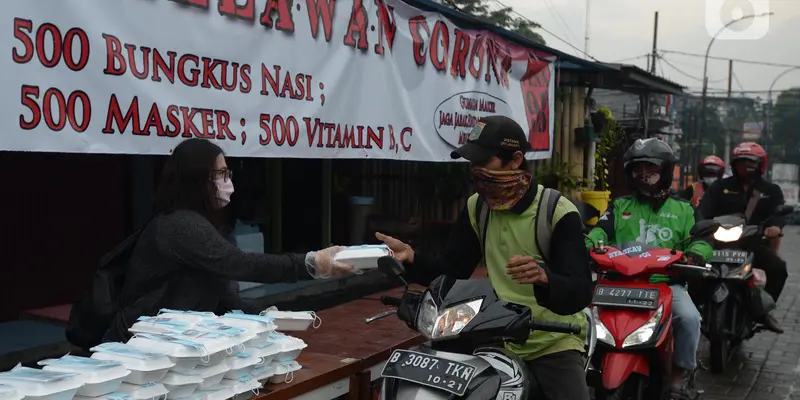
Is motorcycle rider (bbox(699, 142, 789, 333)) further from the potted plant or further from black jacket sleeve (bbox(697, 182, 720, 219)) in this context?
the potted plant

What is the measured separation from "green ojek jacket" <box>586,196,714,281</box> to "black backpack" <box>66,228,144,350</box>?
9.40ft

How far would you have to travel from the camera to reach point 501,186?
2939 millimetres

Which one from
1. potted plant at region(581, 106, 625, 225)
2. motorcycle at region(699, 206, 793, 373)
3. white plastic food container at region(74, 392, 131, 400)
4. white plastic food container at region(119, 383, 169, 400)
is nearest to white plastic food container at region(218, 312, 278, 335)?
white plastic food container at region(119, 383, 169, 400)

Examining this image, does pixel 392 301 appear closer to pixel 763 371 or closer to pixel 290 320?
pixel 290 320

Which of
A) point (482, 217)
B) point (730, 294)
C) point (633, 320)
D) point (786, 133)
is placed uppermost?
point (786, 133)

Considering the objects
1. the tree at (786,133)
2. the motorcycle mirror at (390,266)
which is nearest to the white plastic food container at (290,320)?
the motorcycle mirror at (390,266)

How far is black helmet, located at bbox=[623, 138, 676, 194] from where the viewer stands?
4.69 meters

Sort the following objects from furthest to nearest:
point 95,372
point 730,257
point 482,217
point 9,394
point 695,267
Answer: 1. point 730,257
2. point 695,267
3. point 482,217
4. point 95,372
5. point 9,394

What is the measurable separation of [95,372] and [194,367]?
335 millimetres

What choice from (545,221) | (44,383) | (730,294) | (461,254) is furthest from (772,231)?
(44,383)

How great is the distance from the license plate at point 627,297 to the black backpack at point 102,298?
96.3 inches

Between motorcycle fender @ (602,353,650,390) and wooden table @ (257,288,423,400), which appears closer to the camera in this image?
wooden table @ (257,288,423,400)

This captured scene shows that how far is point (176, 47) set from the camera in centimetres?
362

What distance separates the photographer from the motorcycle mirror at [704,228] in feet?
14.5
